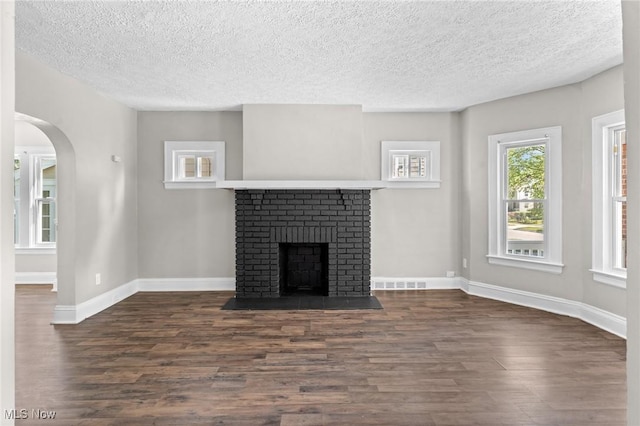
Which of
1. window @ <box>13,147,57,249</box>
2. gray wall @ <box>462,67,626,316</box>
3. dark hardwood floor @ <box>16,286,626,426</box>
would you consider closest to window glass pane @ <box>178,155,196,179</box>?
dark hardwood floor @ <box>16,286,626,426</box>

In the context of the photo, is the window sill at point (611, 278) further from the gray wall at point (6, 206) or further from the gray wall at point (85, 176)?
the gray wall at point (85, 176)

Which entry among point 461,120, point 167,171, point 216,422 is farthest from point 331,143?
point 216,422

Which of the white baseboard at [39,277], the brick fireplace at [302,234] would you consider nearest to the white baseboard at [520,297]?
the brick fireplace at [302,234]

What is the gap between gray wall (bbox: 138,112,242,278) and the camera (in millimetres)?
5551

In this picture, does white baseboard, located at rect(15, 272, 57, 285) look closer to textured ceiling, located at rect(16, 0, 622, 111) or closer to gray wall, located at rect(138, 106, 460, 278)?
gray wall, located at rect(138, 106, 460, 278)

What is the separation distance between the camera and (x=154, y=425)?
7.07 feet

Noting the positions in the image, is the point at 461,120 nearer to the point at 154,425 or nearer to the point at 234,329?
the point at 234,329

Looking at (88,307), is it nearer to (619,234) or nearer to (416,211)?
(416,211)

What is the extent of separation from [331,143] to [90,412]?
3946 millimetres

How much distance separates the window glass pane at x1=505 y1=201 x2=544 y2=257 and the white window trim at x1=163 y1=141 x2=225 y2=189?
4007 millimetres

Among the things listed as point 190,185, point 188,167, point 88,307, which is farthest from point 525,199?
point 88,307

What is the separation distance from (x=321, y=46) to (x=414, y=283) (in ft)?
12.1

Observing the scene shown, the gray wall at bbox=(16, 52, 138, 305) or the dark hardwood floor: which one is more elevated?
the gray wall at bbox=(16, 52, 138, 305)

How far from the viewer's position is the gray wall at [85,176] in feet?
12.0
